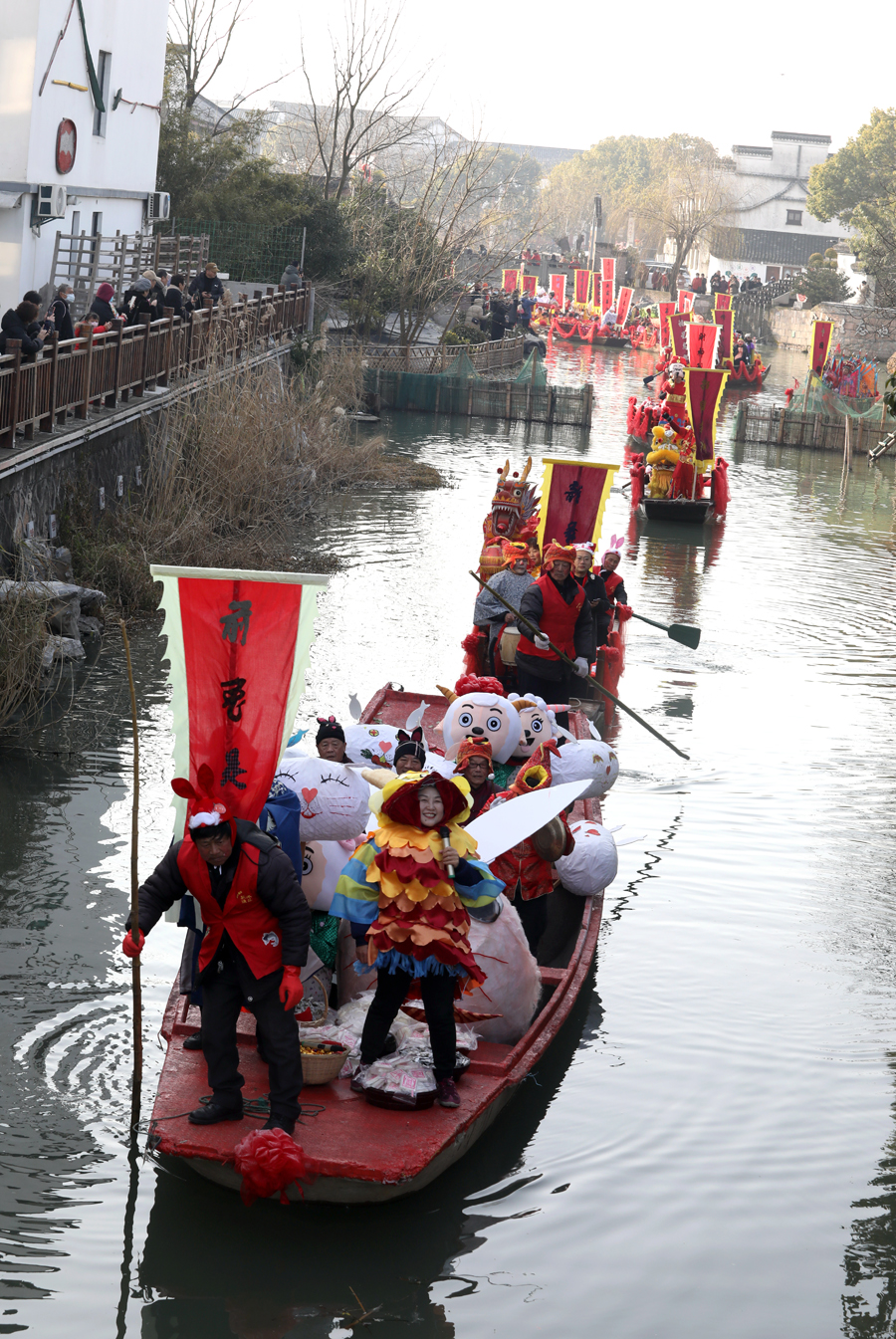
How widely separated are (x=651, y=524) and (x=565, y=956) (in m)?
18.0

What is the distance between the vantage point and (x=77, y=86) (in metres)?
23.0

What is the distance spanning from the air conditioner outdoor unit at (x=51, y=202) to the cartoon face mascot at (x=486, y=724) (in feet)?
49.7

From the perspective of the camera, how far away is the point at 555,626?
12625 millimetres

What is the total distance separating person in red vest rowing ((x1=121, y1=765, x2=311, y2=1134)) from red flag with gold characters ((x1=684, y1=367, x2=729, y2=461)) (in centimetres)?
2097

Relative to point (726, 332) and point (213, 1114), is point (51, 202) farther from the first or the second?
point (726, 332)

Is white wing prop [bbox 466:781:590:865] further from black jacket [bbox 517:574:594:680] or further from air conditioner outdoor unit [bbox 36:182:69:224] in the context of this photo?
air conditioner outdoor unit [bbox 36:182:69:224]

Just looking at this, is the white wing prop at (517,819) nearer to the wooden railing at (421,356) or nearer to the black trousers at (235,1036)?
the black trousers at (235,1036)

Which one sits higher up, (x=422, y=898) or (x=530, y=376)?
(x=530, y=376)

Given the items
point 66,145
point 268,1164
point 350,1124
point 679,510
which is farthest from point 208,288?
point 268,1164

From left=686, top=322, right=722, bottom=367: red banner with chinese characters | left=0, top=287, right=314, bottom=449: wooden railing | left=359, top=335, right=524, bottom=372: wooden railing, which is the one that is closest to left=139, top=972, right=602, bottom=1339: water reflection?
left=0, top=287, right=314, bottom=449: wooden railing

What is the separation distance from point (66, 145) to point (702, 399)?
11.5 metres

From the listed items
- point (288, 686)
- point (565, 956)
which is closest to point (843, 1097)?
point (565, 956)

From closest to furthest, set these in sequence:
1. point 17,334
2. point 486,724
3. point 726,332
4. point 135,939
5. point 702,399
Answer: point 135,939
point 486,724
point 17,334
point 702,399
point 726,332

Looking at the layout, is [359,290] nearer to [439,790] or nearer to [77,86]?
[77,86]
